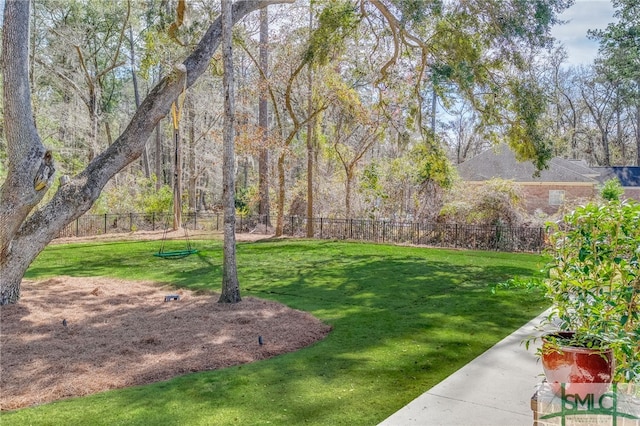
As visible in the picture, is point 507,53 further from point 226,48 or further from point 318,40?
point 226,48

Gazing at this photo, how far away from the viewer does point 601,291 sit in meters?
2.33

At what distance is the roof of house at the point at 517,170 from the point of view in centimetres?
1978

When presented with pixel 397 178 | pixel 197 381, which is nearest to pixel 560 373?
pixel 197 381

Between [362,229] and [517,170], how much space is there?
9895 mm

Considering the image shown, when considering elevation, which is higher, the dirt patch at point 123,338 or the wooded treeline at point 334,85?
the wooded treeline at point 334,85

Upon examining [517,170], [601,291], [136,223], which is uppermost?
[517,170]

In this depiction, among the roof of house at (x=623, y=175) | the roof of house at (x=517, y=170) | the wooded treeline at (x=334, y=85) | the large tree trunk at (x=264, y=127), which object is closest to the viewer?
the wooded treeline at (x=334, y=85)

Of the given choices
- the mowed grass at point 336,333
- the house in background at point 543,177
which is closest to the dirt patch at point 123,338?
the mowed grass at point 336,333

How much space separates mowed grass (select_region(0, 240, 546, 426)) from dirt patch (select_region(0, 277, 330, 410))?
0.93 ft

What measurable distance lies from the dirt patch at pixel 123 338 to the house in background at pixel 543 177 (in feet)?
50.6

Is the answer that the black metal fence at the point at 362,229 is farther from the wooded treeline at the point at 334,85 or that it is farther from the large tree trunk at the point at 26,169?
the large tree trunk at the point at 26,169

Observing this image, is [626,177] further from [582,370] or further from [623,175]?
[582,370]

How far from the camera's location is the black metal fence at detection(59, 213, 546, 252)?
41.7 feet

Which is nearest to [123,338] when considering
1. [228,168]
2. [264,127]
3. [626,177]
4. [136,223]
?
[228,168]
